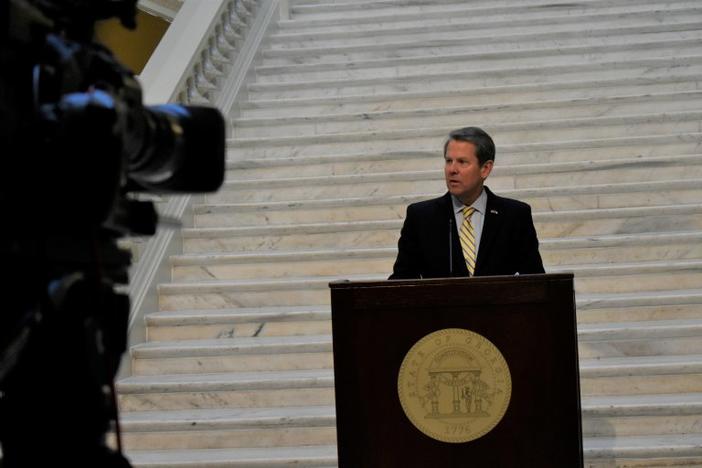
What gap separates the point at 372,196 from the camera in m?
7.68

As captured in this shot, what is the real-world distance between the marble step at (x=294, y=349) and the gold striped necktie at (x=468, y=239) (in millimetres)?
1716

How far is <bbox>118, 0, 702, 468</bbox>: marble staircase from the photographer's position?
19.2ft

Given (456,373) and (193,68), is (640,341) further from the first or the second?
(193,68)

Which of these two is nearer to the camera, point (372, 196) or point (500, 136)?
point (372, 196)

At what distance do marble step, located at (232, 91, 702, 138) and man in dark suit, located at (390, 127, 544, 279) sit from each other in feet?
12.1

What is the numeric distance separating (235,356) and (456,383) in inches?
104

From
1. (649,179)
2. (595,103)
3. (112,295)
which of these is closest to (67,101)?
(112,295)

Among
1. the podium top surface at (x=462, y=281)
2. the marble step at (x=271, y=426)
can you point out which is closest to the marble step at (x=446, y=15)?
the marble step at (x=271, y=426)

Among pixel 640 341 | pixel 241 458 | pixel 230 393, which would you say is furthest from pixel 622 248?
pixel 241 458

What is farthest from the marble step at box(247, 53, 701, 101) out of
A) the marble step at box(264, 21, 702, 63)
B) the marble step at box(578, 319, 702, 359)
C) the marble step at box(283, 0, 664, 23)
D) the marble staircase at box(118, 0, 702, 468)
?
the marble step at box(578, 319, 702, 359)

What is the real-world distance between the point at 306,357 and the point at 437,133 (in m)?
2.42

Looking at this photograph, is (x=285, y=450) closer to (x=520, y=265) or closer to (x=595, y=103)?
(x=520, y=265)

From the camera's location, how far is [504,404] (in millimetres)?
3977

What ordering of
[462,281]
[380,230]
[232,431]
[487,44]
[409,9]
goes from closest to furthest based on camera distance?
[462,281] → [232,431] → [380,230] → [487,44] → [409,9]
